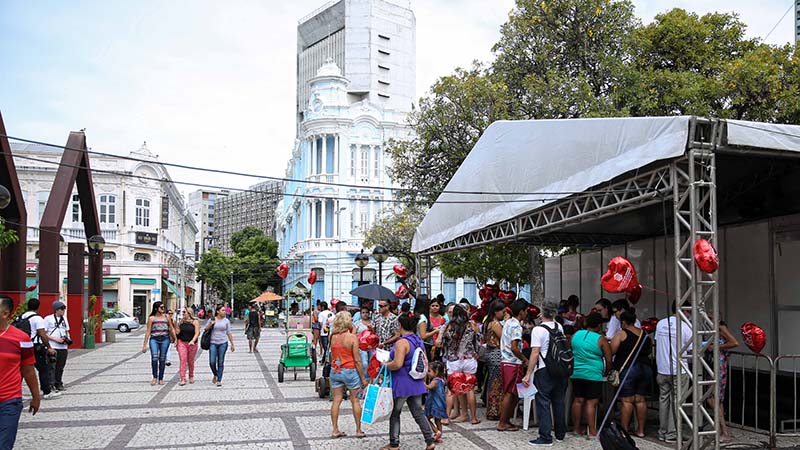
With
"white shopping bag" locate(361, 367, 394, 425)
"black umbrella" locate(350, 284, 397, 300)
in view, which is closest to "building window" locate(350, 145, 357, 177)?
"black umbrella" locate(350, 284, 397, 300)

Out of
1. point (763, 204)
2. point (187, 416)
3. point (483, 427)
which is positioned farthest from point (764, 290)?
point (187, 416)

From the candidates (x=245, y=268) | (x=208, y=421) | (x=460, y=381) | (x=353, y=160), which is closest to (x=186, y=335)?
(x=208, y=421)

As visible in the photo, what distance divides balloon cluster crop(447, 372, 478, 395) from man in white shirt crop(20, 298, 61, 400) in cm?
657

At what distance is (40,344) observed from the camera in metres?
11.9

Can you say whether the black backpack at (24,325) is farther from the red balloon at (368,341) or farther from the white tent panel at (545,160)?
the white tent panel at (545,160)

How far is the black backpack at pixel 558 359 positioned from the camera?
8672 millimetres

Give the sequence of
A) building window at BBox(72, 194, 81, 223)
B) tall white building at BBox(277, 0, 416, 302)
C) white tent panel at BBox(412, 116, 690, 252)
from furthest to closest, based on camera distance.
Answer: tall white building at BBox(277, 0, 416, 302) < building window at BBox(72, 194, 81, 223) < white tent panel at BBox(412, 116, 690, 252)

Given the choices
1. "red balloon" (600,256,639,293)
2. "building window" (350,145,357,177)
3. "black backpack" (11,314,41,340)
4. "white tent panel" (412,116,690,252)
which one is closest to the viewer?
"white tent panel" (412,116,690,252)

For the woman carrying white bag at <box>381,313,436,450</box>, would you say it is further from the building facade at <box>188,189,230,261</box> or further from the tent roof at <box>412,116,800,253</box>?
the building facade at <box>188,189,230,261</box>

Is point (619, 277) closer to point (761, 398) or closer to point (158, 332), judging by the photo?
point (761, 398)

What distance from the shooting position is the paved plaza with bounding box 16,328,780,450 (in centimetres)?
882

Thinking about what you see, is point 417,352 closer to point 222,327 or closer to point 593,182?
point 593,182

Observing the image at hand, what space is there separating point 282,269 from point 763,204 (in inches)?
687

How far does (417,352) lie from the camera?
7984mm
